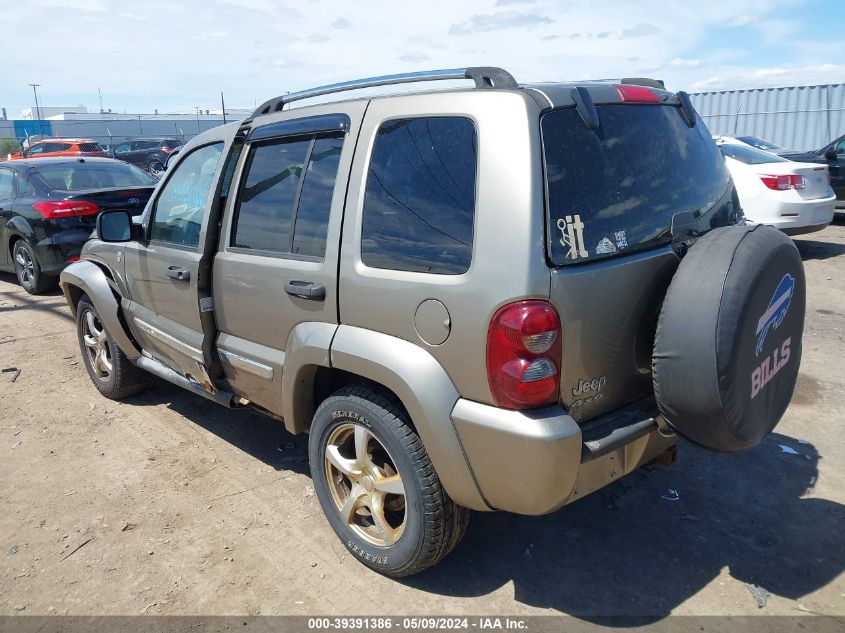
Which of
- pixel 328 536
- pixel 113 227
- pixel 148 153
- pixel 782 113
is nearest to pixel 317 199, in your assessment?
pixel 328 536

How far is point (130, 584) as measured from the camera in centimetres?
290

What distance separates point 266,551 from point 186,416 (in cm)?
188

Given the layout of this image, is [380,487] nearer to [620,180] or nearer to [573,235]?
[573,235]

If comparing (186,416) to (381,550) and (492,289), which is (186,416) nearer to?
(381,550)

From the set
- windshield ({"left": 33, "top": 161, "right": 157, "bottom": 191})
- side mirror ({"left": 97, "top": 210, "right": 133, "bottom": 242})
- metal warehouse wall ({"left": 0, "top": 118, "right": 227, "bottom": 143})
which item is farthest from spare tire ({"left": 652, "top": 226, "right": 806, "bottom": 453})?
metal warehouse wall ({"left": 0, "top": 118, "right": 227, "bottom": 143})

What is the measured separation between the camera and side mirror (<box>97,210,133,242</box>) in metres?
3.98

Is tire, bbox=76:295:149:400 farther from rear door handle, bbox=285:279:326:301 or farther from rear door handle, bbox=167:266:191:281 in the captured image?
rear door handle, bbox=285:279:326:301

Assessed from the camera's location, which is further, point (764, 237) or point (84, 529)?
point (84, 529)

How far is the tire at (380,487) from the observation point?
258cm

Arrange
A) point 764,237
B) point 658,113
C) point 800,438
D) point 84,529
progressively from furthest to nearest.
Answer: point 800,438 < point 84,529 < point 658,113 < point 764,237

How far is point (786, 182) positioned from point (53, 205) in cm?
903

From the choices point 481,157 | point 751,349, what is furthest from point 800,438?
point 481,157

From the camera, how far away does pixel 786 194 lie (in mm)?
8328

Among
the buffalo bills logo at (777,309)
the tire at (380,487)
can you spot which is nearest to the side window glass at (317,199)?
the tire at (380,487)
